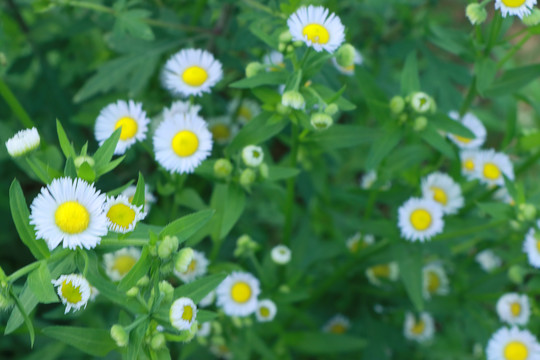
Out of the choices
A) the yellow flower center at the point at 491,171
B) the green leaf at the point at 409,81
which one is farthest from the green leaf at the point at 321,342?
the green leaf at the point at 409,81

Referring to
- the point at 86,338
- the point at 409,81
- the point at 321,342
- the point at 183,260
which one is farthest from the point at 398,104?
the point at 86,338

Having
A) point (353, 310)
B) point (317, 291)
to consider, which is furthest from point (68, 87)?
point (353, 310)

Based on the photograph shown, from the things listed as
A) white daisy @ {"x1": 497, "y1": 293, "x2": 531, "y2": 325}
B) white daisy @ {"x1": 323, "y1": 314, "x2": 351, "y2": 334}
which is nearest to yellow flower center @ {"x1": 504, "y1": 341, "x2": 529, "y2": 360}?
white daisy @ {"x1": 497, "y1": 293, "x2": 531, "y2": 325}

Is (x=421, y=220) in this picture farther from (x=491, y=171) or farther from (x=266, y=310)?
(x=266, y=310)

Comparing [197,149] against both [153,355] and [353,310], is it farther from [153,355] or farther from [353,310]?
[353,310]

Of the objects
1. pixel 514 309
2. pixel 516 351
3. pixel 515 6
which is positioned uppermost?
pixel 515 6
